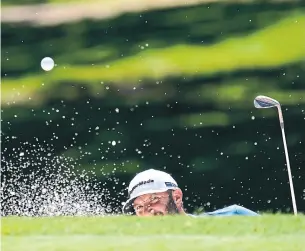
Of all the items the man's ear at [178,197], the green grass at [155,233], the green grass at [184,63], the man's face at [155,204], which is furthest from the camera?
the green grass at [184,63]

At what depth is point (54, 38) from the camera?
10.1 ft

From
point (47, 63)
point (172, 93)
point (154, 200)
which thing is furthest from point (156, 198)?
point (47, 63)

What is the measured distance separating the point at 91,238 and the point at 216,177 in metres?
1.42

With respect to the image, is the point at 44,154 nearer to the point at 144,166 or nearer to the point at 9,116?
the point at 9,116

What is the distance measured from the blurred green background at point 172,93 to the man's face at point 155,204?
→ 124 millimetres

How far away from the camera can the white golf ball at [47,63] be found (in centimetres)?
307

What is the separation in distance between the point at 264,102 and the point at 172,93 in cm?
40

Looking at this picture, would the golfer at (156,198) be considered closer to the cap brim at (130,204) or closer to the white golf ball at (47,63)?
the cap brim at (130,204)

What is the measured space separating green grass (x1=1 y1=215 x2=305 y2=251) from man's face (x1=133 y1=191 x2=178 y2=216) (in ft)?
3.24

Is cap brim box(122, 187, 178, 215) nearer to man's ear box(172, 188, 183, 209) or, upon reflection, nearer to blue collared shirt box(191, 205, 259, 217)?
man's ear box(172, 188, 183, 209)

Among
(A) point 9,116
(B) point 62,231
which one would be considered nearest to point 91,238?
(B) point 62,231

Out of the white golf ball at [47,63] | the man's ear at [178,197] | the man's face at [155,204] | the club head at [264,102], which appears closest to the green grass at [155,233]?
the man's face at [155,204]

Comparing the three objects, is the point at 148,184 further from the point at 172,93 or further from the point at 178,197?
the point at 172,93

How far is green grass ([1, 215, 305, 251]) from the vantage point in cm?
143
